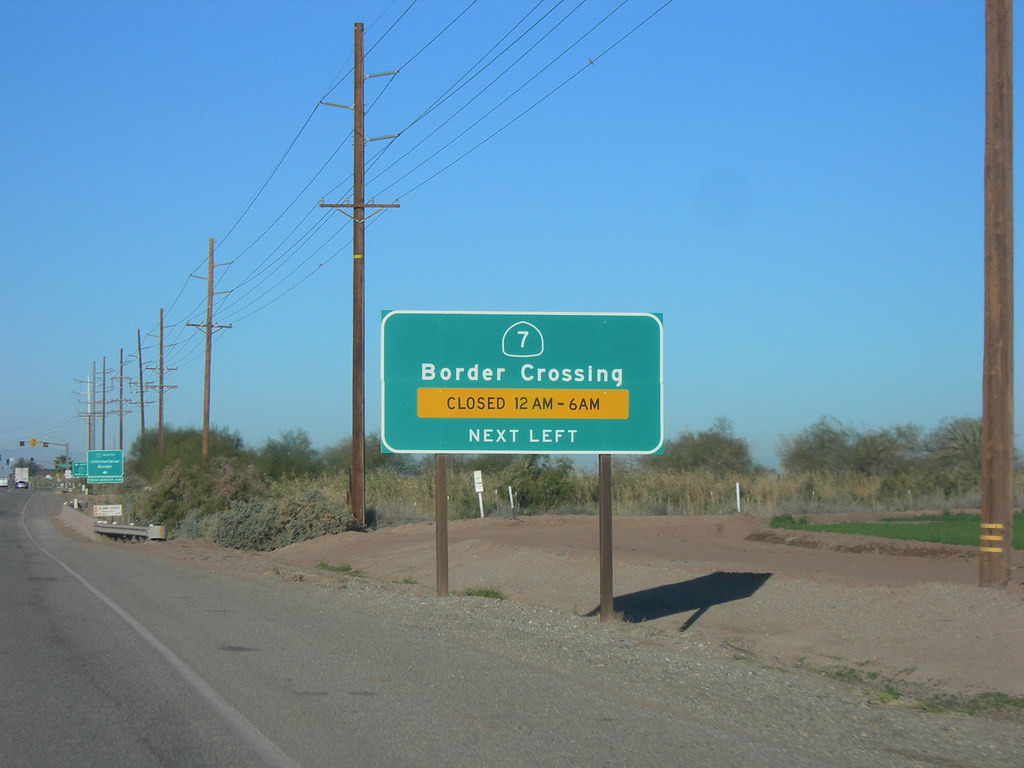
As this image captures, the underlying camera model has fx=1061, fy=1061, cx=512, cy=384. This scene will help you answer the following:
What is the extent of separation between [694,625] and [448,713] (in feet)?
30.9

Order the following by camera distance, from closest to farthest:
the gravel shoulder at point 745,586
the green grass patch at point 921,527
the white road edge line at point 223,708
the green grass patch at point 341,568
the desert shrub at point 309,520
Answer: the white road edge line at point 223,708, the gravel shoulder at point 745,586, the green grass patch at point 341,568, the green grass patch at point 921,527, the desert shrub at point 309,520

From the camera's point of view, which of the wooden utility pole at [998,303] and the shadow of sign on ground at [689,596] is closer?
the wooden utility pole at [998,303]

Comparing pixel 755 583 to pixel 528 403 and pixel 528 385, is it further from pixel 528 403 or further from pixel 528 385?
pixel 528 385

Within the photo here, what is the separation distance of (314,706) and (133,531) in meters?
35.7

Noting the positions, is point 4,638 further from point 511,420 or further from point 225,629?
point 511,420

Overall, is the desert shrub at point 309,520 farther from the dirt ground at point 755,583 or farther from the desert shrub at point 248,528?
the dirt ground at point 755,583

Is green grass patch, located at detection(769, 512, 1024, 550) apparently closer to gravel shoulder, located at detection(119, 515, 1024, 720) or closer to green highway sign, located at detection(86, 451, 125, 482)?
gravel shoulder, located at detection(119, 515, 1024, 720)

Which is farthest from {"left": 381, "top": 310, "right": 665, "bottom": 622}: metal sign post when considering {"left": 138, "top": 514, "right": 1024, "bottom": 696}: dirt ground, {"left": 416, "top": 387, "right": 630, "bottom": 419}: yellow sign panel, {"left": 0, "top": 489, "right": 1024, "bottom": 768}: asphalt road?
{"left": 0, "top": 489, "right": 1024, "bottom": 768}: asphalt road

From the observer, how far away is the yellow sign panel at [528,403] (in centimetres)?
1659

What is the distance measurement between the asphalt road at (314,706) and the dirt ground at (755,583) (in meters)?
3.53

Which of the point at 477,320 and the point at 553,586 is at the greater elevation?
the point at 477,320

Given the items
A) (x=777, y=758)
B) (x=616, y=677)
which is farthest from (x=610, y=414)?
(x=777, y=758)

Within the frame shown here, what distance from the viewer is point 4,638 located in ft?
43.4

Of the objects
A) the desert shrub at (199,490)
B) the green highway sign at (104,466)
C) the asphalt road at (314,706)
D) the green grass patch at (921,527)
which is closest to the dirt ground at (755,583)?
the green grass patch at (921,527)
